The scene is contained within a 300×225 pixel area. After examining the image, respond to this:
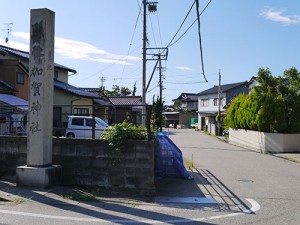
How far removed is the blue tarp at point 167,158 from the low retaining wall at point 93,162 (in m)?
1.64

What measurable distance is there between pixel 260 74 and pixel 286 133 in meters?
6.27

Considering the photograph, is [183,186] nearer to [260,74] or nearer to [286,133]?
[286,133]

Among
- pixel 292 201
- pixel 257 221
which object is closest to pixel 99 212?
pixel 257 221

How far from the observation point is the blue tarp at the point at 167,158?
10.1 m

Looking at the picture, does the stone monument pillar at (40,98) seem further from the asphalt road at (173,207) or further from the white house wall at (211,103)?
the white house wall at (211,103)

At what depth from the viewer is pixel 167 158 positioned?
33.5ft

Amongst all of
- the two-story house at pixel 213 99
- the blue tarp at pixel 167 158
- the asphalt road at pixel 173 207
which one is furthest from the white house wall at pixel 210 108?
the asphalt road at pixel 173 207

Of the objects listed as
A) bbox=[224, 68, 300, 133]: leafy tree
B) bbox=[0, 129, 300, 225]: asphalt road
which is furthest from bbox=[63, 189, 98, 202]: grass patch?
bbox=[224, 68, 300, 133]: leafy tree

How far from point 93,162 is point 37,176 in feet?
4.58

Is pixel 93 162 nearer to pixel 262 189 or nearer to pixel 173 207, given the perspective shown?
pixel 173 207

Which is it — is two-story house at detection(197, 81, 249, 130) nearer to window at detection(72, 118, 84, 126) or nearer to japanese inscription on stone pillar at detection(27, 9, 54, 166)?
window at detection(72, 118, 84, 126)

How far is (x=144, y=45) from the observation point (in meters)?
24.0

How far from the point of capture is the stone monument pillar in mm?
8438

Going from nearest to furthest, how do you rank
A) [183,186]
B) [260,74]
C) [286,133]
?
[183,186] → [286,133] → [260,74]
